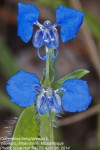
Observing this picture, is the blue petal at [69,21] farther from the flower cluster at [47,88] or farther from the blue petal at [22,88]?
the blue petal at [22,88]

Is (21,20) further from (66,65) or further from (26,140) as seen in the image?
(66,65)

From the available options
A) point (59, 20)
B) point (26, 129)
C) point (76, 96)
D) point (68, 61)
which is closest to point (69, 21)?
point (59, 20)

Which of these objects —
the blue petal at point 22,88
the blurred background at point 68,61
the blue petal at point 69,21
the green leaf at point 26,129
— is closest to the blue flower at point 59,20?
the blue petal at point 69,21

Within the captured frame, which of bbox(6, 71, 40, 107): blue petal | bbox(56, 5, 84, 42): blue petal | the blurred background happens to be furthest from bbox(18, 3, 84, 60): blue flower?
the blurred background

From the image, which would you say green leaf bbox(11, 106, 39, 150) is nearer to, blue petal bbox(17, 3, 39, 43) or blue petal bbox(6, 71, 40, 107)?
blue petal bbox(6, 71, 40, 107)

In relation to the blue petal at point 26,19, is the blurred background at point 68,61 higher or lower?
higher

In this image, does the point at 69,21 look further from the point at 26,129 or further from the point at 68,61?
the point at 68,61
